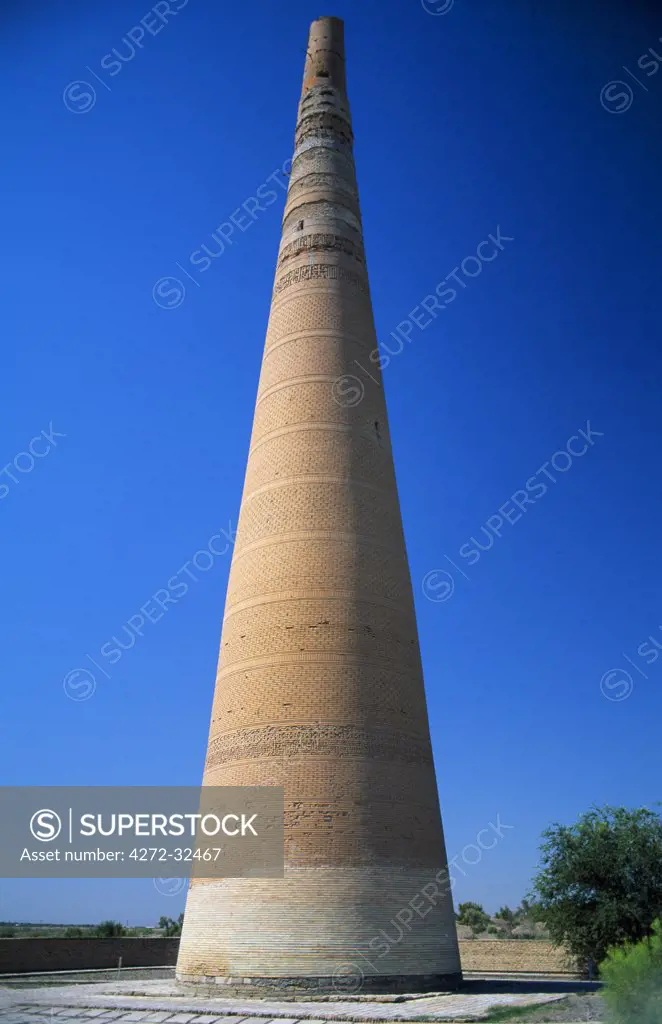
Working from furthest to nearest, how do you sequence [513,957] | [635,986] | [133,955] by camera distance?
[133,955] → [513,957] → [635,986]

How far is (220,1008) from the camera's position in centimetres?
964

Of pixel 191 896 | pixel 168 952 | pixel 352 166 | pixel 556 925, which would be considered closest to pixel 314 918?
pixel 191 896

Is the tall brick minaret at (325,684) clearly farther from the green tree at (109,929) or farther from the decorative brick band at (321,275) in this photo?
the green tree at (109,929)

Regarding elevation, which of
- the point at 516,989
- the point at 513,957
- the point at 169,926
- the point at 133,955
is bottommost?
the point at 516,989

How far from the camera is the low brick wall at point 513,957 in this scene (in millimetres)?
18047

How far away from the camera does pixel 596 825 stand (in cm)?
1705

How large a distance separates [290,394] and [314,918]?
8.15 metres

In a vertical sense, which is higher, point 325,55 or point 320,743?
point 325,55

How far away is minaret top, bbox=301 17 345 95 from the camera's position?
60.8ft

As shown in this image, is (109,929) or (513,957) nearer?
(513,957)

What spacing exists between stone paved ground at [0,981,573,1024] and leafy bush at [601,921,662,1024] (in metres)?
2.59

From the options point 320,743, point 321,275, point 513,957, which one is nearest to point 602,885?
point 513,957

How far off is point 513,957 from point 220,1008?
37.1 feet

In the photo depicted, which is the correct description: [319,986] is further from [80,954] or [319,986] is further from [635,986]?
[80,954]
